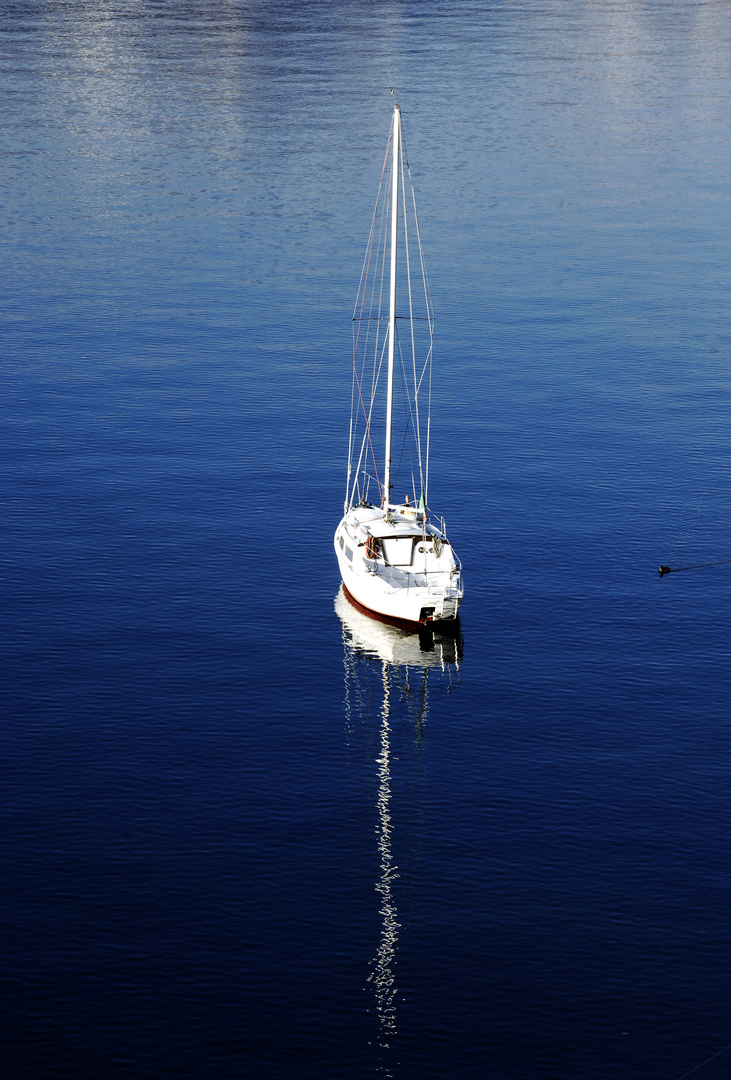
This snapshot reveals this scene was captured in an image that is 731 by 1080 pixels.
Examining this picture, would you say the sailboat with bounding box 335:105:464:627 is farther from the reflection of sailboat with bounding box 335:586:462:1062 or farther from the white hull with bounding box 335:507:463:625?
the reflection of sailboat with bounding box 335:586:462:1062

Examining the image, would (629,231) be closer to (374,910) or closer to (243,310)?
(243,310)

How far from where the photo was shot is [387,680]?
87438 millimetres

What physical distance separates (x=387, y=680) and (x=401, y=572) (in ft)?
28.2

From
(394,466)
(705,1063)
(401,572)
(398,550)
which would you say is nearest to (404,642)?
(401,572)

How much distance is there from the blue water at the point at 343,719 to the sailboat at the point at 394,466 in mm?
2381

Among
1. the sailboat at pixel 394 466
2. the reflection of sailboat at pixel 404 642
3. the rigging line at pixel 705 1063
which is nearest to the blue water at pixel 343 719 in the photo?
the rigging line at pixel 705 1063

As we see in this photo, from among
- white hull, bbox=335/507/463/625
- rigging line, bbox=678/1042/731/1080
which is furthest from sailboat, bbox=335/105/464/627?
rigging line, bbox=678/1042/731/1080

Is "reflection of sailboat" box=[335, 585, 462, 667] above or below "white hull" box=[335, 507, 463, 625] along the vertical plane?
below

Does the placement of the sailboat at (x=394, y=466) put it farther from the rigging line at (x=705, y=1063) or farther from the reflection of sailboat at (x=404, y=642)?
the rigging line at (x=705, y=1063)

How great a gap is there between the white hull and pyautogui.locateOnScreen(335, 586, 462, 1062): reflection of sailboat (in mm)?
1269

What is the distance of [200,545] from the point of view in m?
104

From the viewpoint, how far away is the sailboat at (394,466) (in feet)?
300

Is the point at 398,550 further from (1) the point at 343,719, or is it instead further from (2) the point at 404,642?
(1) the point at 343,719

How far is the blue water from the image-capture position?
2355 inches
